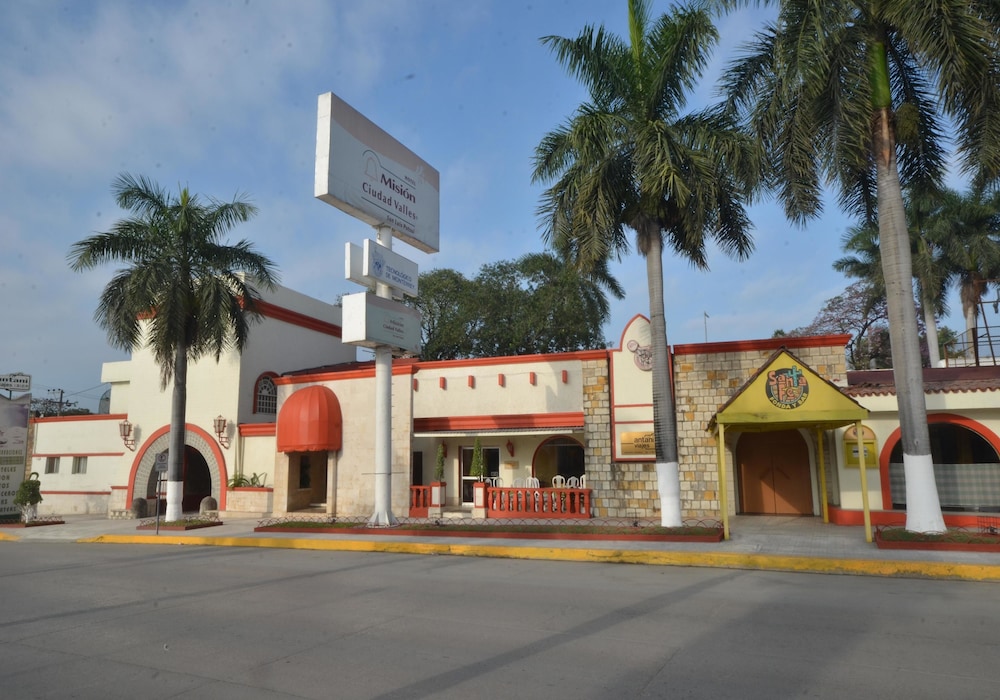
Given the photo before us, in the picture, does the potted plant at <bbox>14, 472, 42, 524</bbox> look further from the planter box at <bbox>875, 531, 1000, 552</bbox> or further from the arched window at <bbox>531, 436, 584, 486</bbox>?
the planter box at <bbox>875, 531, 1000, 552</bbox>

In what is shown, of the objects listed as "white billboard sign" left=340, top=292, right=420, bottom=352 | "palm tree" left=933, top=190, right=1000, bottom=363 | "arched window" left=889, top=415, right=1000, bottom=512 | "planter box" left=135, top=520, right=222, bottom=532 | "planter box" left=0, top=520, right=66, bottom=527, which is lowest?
"planter box" left=0, top=520, right=66, bottom=527

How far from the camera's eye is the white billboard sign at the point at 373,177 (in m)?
16.0

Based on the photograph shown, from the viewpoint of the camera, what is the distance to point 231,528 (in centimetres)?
1997

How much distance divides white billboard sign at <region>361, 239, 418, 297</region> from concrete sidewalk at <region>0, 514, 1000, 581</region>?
251 inches

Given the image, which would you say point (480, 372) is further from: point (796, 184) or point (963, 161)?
point (963, 161)

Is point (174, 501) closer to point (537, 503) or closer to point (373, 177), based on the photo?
point (537, 503)

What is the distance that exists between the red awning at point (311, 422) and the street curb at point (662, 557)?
4147 mm

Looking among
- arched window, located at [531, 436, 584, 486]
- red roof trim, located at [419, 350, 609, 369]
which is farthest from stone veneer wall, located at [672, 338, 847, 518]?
arched window, located at [531, 436, 584, 486]

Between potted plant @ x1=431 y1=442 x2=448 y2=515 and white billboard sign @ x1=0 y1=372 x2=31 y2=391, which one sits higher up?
white billboard sign @ x1=0 y1=372 x2=31 y2=391

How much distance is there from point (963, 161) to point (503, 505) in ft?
44.6

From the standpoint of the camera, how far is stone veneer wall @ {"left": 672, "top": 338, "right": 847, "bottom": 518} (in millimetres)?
17750

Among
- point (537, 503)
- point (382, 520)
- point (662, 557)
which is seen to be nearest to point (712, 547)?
point (662, 557)

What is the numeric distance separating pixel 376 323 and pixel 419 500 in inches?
246

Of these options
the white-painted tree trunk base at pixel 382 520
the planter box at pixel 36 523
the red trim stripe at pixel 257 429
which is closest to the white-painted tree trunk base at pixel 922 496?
the white-painted tree trunk base at pixel 382 520
